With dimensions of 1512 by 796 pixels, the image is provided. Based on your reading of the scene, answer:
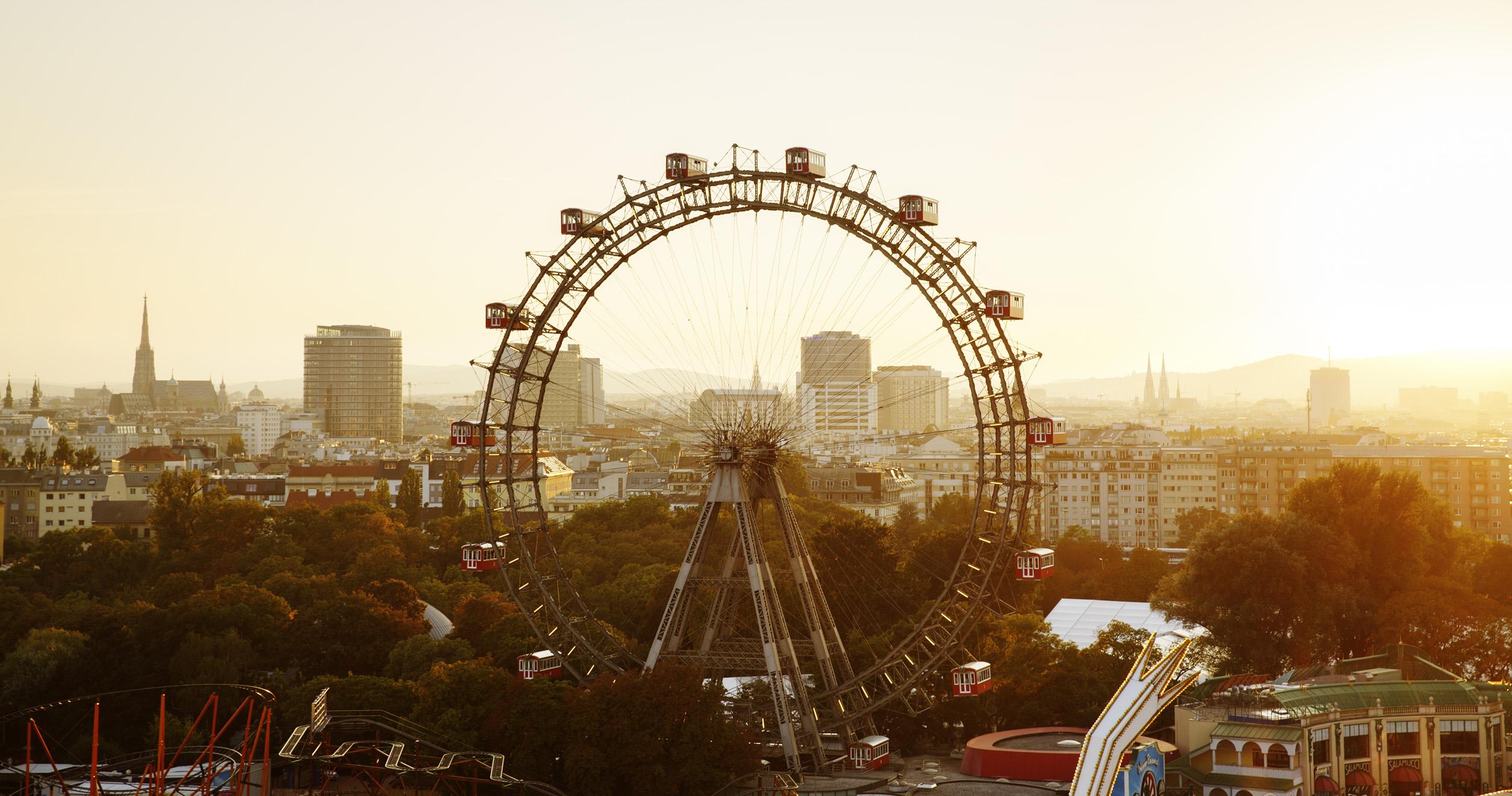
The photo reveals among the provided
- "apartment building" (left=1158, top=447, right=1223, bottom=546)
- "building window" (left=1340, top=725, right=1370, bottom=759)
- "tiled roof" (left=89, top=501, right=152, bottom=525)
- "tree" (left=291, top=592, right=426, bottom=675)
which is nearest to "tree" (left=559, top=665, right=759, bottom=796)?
"tree" (left=291, top=592, right=426, bottom=675)

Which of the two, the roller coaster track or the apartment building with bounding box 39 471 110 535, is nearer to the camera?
the roller coaster track

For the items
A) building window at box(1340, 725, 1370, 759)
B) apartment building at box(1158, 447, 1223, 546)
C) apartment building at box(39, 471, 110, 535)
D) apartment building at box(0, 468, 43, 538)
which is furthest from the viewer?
apartment building at box(1158, 447, 1223, 546)

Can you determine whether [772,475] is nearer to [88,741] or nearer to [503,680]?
[503,680]

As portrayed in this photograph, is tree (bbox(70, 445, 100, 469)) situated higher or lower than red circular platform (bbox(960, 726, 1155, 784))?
higher

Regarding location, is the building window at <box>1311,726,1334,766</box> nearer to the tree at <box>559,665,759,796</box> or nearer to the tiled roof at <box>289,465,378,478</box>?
the tree at <box>559,665,759,796</box>

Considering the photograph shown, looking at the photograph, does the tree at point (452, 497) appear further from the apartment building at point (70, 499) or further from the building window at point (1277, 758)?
the building window at point (1277, 758)

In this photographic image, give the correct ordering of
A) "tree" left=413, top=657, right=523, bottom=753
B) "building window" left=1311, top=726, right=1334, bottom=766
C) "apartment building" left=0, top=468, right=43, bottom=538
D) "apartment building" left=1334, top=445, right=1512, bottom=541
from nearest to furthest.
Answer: "building window" left=1311, top=726, right=1334, bottom=766 → "tree" left=413, top=657, right=523, bottom=753 → "apartment building" left=1334, top=445, right=1512, bottom=541 → "apartment building" left=0, top=468, right=43, bottom=538

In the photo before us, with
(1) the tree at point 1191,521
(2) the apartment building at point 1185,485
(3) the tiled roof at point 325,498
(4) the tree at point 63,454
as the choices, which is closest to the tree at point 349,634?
(1) the tree at point 1191,521
